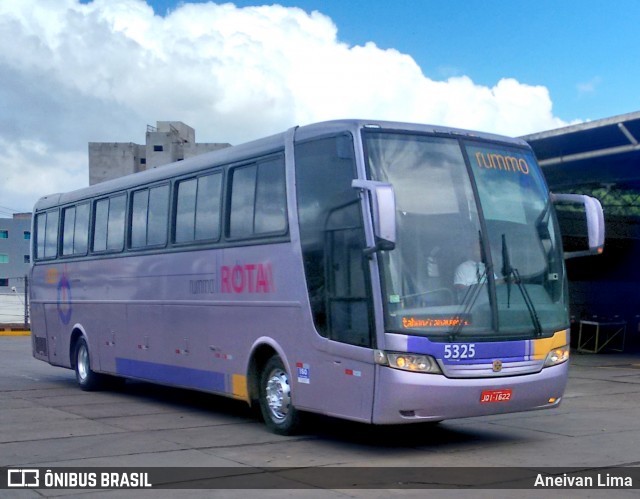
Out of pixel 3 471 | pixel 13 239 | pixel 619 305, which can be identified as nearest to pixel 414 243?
pixel 3 471

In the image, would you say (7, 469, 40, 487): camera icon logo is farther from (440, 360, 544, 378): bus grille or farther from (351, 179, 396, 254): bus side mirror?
(440, 360, 544, 378): bus grille

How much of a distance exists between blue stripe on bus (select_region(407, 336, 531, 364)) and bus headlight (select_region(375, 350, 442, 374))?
0.21 ft

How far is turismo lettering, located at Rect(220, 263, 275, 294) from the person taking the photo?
1112cm

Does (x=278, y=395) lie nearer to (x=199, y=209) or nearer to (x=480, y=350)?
(x=480, y=350)

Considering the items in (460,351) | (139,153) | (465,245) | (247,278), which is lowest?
(460,351)

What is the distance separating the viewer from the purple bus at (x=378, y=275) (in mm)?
9289

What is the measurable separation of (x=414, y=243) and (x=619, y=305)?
2503cm

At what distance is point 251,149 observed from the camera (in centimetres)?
1184

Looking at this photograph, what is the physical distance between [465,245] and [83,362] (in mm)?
9639

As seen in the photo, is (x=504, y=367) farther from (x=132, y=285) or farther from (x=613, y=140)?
(x=613, y=140)

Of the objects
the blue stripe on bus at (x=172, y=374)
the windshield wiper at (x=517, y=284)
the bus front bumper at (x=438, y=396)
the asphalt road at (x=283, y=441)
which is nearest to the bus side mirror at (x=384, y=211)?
the bus front bumper at (x=438, y=396)

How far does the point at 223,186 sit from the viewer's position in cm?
1229

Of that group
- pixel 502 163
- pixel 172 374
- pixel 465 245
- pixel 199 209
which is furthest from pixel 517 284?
pixel 172 374

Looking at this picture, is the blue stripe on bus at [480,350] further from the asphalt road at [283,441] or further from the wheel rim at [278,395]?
the wheel rim at [278,395]
